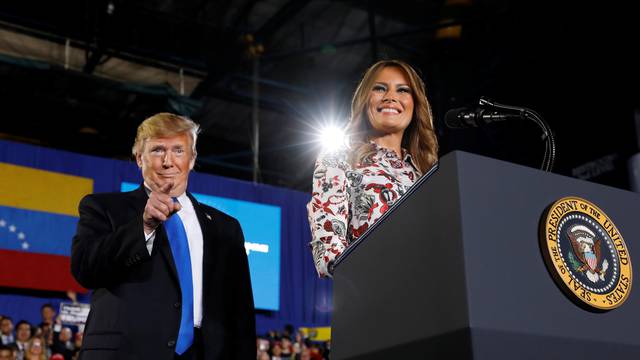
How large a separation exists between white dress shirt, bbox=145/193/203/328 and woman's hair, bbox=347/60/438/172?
0.52 meters

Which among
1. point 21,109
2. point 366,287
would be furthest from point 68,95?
point 366,287

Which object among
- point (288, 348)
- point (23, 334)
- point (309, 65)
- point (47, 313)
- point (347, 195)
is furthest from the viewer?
point (309, 65)

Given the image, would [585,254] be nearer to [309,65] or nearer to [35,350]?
[35,350]

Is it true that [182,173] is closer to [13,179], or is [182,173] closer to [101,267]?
[101,267]

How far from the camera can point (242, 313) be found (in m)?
2.06

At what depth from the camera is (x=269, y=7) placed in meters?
10.5

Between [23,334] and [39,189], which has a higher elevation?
[39,189]

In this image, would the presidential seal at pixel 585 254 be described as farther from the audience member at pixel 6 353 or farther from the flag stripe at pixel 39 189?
the flag stripe at pixel 39 189

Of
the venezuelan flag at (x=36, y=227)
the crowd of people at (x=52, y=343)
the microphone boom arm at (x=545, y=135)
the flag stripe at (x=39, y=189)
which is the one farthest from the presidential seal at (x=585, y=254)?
the flag stripe at (x=39, y=189)

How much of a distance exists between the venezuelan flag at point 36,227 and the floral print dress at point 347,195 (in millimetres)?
7242

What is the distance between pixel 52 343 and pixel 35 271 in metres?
1.03

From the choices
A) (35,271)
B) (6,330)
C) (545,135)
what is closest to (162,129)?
(545,135)

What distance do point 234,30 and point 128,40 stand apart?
1444 millimetres

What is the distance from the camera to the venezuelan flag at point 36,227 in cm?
823
